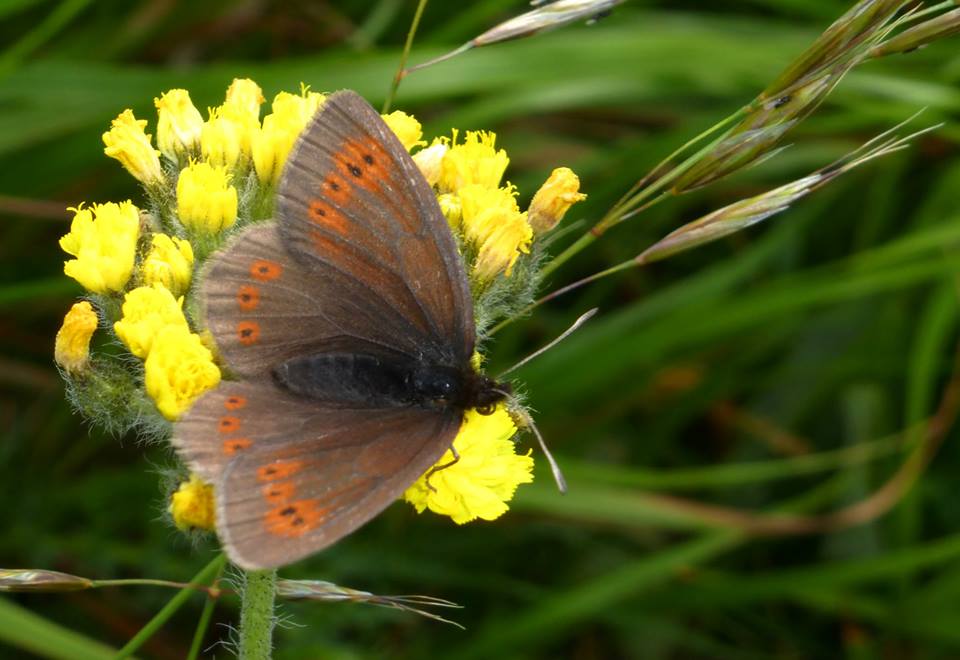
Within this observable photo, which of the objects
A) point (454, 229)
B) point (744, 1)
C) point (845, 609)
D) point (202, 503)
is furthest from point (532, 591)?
point (744, 1)

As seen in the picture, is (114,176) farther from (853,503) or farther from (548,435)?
(853,503)

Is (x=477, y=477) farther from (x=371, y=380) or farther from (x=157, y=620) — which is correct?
Result: (x=157, y=620)

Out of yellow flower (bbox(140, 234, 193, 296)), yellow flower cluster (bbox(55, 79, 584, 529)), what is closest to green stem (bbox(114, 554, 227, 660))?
yellow flower cluster (bbox(55, 79, 584, 529))

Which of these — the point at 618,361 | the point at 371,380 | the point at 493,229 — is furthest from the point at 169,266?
the point at 618,361

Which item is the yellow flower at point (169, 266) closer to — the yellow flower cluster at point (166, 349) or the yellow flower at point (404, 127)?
the yellow flower cluster at point (166, 349)

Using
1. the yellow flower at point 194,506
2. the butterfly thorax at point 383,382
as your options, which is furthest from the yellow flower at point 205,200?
the yellow flower at point 194,506

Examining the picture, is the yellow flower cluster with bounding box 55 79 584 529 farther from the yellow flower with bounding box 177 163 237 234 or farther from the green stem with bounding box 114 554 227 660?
the green stem with bounding box 114 554 227 660
